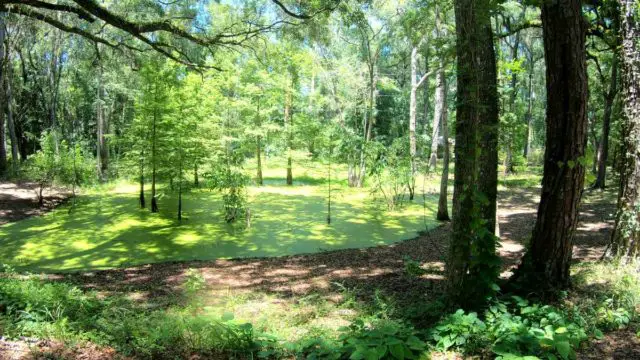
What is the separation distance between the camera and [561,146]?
3531 mm

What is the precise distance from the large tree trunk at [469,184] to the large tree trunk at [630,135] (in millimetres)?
1999

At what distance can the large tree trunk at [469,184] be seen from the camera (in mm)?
3037

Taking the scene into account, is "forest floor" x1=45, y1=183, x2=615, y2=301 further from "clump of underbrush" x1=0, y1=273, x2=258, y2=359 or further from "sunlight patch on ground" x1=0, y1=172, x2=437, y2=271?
"clump of underbrush" x1=0, y1=273, x2=258, y2=359

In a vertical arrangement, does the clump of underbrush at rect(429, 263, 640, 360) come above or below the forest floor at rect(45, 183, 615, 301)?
above

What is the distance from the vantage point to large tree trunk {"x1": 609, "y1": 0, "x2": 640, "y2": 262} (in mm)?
4184

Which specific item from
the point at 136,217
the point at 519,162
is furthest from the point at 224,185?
the point at 519,162

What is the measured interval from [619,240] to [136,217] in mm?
9707

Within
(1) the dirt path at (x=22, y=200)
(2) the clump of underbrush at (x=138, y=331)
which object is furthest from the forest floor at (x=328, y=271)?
(1) the dirt path at (x=22, y=200)

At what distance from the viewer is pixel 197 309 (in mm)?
4145

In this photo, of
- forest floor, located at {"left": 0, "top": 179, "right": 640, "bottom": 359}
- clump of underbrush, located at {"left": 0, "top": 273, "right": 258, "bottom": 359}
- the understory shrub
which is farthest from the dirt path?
the understory shrub

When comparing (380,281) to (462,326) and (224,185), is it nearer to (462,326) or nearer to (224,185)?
(462,326)

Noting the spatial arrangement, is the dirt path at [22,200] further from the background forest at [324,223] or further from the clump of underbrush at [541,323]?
the clump of underbrush at [541,323]

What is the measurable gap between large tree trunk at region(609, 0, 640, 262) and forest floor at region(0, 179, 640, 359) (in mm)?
970

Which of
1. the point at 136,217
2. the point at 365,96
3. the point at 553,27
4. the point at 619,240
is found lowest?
the point at 136,217
